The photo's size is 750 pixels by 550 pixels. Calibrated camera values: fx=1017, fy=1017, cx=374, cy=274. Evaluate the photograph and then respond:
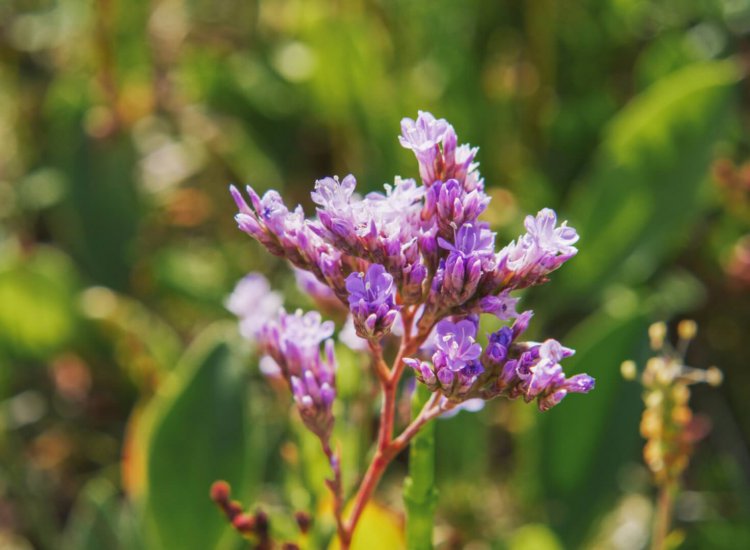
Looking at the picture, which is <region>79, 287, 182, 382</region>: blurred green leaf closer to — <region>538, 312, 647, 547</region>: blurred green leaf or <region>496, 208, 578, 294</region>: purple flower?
<region>538, 312, 647, 547</region>: blurred green leaf

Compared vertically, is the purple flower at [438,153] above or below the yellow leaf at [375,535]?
above

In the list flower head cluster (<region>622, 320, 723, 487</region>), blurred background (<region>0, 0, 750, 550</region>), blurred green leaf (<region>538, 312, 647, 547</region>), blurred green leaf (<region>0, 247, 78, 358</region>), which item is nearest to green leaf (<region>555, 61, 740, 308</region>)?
blurred background (<region>0, 0, 750, 550</region>)

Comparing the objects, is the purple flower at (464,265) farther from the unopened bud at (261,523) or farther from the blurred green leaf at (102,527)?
the blurred green leaf at (102,527)

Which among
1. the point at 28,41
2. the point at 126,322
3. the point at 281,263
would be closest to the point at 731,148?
the point at 281,263

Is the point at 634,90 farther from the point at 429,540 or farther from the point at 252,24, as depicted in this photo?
the point at 429,540

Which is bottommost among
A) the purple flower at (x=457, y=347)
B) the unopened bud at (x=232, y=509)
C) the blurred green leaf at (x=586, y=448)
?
the unopened bud at (x=232, y=509)

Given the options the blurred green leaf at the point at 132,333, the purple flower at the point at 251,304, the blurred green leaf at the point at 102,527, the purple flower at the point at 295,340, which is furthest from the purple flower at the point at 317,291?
the blurred green leaf at the point at 132,333
